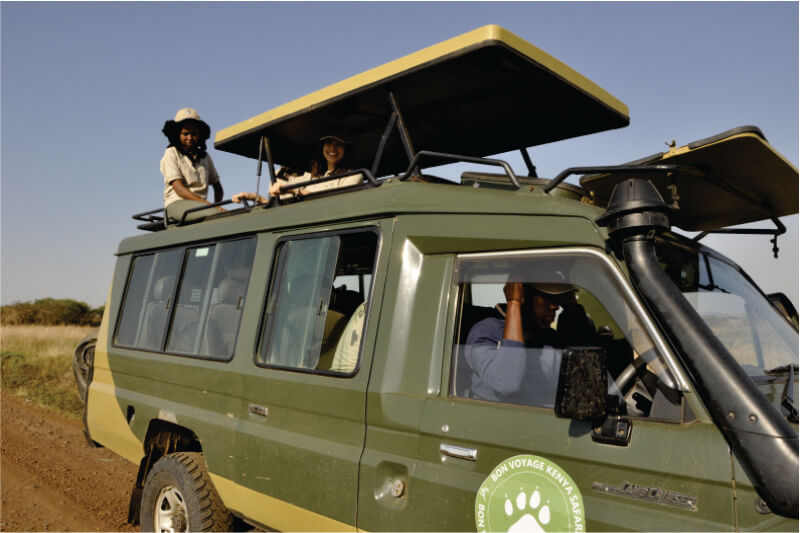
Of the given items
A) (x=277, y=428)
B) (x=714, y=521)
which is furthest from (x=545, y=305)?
(x=277, y=428)

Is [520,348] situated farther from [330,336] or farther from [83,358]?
[83,358]

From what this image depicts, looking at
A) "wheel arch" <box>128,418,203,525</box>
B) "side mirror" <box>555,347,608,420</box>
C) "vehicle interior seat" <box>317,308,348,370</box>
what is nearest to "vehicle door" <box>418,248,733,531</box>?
"side mirror" <box>555,347,608,420</box>

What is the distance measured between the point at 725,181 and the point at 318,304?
Result: 2316 mm

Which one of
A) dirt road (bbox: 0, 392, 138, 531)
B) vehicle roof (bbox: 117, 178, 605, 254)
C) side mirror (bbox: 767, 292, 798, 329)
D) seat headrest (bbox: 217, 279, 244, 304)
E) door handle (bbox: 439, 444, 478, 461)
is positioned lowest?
dirt road (bbox: 0, 392, 138, 531)

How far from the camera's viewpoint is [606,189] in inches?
139

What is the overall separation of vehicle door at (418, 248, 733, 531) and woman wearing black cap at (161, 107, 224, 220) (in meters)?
3.62

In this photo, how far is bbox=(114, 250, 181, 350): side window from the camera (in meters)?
4.71

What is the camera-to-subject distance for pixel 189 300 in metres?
4.46

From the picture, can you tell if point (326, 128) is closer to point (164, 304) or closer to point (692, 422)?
point (164, 304)

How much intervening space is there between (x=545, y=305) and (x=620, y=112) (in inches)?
75.7

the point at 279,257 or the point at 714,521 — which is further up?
the point at 279,257

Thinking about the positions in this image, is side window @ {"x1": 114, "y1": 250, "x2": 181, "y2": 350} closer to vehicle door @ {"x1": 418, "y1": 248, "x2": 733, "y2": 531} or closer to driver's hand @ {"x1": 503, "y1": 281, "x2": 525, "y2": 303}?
vehicle door @ {"x1": 418, "y1": 248, "x2": 733, "y2": 531}

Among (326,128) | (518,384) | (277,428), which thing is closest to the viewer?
(518,384)

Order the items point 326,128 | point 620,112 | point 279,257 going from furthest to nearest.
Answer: point 326,128
point 620,112
point 279,257
